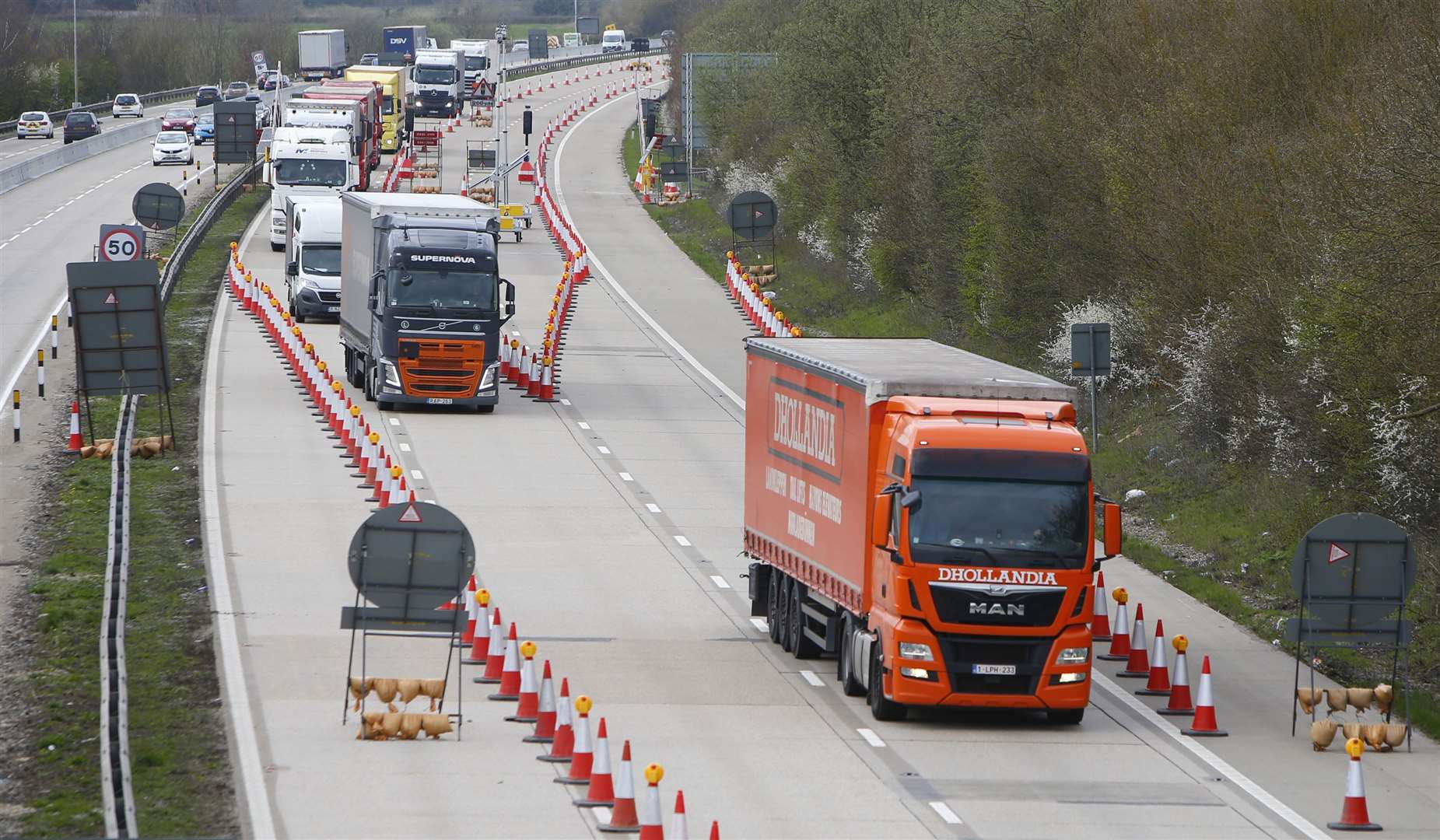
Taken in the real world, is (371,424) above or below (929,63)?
below

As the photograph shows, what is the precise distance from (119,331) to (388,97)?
5956cm

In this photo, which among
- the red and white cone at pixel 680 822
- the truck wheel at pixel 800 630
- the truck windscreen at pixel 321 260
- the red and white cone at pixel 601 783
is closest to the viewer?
the red and white cone at pixel 680 822

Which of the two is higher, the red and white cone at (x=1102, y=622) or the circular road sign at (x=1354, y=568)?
the circular road sign at (x=1354, y=568)

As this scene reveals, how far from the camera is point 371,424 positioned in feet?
113

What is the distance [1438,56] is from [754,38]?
67083 mm

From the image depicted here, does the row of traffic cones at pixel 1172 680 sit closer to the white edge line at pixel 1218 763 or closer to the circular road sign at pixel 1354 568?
the white edge line at pixel 1218 763

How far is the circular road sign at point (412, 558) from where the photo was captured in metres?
16.6

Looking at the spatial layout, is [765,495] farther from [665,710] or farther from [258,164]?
[258,164]

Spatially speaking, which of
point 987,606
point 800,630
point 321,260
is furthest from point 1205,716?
point 321,260

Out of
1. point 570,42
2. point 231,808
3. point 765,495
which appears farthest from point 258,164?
point 570,42

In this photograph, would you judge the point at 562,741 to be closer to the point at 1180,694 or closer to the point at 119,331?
the point at 1180,694

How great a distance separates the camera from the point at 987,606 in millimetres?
16984

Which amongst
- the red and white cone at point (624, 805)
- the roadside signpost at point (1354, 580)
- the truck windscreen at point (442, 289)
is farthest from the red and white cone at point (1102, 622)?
the truck windscreen at point (442, 289)

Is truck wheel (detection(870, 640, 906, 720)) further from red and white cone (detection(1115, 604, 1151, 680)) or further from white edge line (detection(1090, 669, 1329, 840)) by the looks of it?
red and white cone (detection(1115, 604, 1151, 680))
